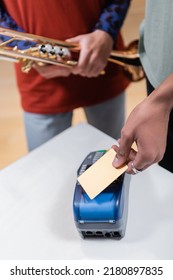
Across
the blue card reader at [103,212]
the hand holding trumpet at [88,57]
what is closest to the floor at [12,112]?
the hand holding trumpet at [88,57]

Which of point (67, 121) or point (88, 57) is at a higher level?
point (88, 57)

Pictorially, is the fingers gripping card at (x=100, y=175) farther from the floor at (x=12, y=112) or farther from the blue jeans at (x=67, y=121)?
the floor at (x=12, y=112)

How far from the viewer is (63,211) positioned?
0.69 metres

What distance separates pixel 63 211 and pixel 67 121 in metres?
0.34

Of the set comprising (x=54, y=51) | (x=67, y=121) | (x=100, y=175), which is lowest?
(x=67, y=121)

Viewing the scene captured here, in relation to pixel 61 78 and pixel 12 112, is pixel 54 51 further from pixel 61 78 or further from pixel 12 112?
pixel 12 112

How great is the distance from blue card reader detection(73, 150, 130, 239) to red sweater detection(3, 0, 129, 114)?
0.35 m

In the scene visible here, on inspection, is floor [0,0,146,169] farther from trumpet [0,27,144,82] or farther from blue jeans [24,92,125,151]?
trumpet [0,27,144,82]

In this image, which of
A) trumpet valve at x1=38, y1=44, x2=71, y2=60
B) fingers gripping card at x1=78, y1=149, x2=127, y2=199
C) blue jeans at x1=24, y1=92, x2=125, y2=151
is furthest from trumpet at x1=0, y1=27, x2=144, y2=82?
fingers gripping card at x1=78, y1=149, x2=127, y2=199

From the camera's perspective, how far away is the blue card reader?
588 mm

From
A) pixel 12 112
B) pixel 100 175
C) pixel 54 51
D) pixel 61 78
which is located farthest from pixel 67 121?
pixel 12 112

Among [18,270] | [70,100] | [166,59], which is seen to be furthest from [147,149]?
[70,100]

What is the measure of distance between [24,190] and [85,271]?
0.66 feet

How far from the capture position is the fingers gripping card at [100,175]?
0.59 metres
